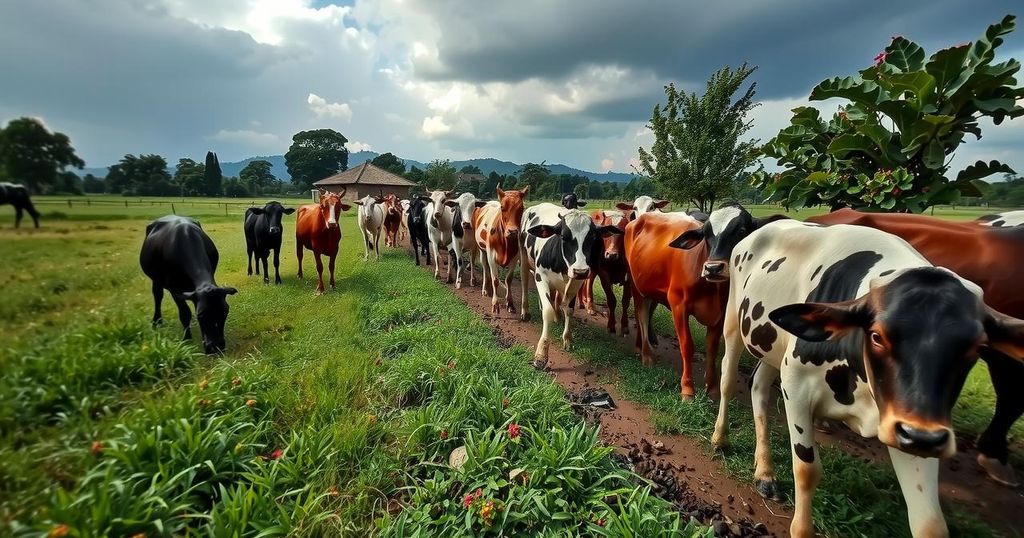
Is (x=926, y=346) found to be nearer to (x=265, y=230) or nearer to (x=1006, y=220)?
(x=1006, y=220)

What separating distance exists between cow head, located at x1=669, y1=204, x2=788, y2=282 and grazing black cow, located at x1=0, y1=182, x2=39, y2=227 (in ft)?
14.3

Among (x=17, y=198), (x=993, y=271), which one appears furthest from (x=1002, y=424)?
(x=17, y=198)

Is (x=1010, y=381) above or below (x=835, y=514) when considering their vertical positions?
above

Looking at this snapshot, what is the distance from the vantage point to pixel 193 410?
2648mm

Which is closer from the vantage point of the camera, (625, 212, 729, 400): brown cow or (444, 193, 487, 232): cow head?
(625, 212, 729, 400): brown cow

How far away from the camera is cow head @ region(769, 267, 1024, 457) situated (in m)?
1.65

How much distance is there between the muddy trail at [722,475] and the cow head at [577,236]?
1.59m

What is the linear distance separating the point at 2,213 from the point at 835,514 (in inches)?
182

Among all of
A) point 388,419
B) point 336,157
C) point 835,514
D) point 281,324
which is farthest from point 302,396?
point 336,157

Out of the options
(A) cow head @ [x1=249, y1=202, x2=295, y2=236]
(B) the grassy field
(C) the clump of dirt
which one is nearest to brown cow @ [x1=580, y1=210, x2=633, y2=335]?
(B) the grassy field

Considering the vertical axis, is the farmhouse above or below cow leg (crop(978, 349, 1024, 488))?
above

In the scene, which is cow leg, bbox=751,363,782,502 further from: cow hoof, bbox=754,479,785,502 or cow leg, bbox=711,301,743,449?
cow leg, bbox=711,301,743,449

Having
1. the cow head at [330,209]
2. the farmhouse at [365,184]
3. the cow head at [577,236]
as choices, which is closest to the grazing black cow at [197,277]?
the cow head at [577,236]

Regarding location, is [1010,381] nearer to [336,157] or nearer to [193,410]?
[193,410]
